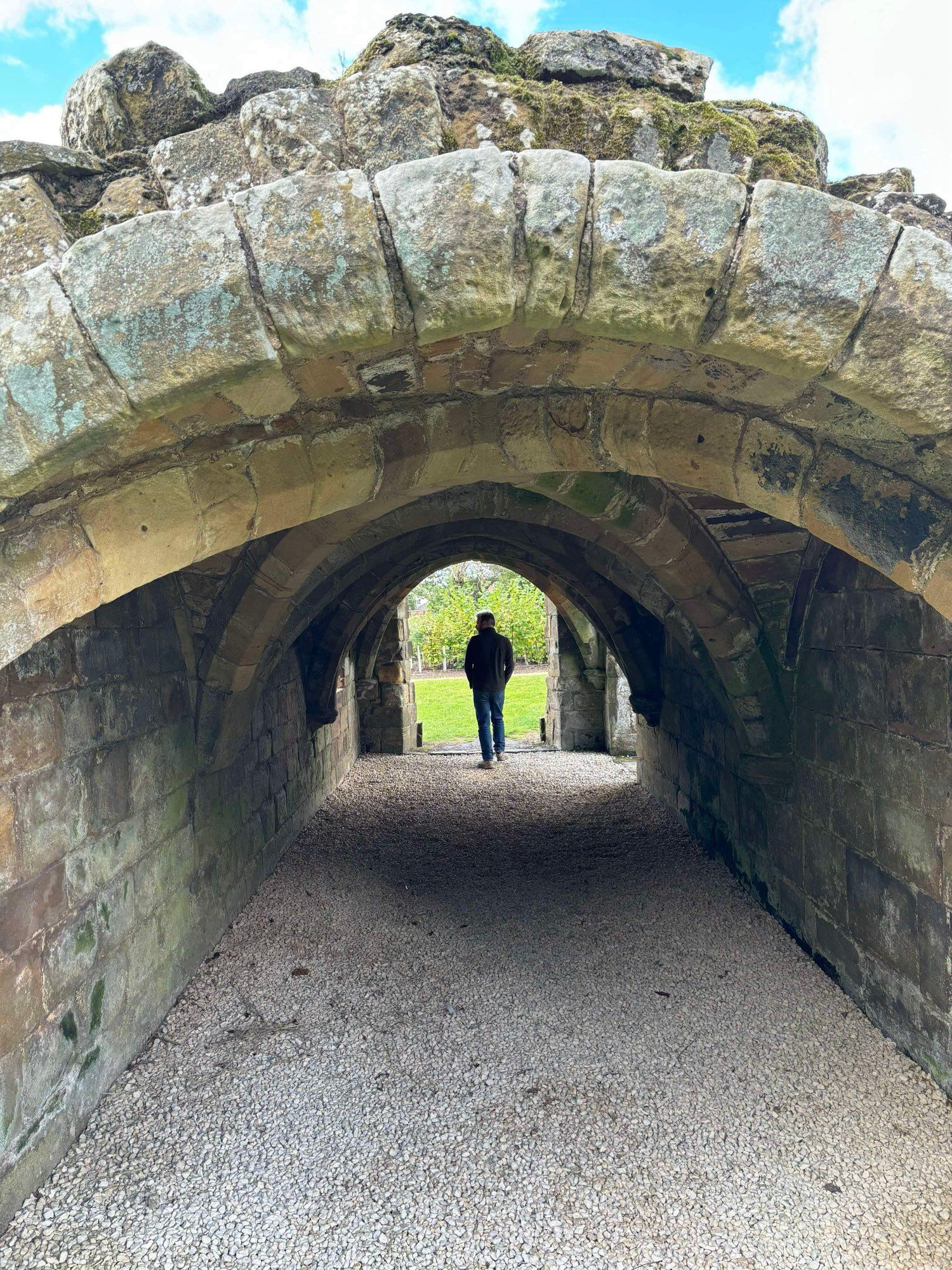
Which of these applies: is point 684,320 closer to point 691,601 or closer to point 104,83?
point 104,83

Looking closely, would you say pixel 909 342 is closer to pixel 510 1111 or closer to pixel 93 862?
pixel 510 1111

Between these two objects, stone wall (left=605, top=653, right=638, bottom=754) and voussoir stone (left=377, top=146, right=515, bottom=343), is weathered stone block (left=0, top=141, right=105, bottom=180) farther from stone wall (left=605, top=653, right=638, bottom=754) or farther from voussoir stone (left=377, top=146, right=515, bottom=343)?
stone wall (left=605, top=653, right=638, bottom=754)

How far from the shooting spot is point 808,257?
143 cm

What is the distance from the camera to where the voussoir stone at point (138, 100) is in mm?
1771

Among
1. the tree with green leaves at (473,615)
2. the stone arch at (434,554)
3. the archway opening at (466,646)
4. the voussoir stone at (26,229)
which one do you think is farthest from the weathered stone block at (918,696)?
the tree with green leaves at (473,615)

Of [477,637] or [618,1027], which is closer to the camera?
[618,1027]

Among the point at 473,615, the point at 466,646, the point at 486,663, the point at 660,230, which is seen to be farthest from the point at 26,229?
the point at 473,615

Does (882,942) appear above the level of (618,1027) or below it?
above

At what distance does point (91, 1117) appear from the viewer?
2383mm

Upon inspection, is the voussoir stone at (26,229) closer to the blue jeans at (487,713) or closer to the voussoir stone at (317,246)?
the voussoir stone at (317,246)

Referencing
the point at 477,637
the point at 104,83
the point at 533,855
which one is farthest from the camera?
the point at 477,637

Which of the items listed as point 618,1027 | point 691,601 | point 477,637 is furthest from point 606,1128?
point 477,637

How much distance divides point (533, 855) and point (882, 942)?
8.71 feet

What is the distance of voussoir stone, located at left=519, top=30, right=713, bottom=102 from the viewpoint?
181 cm
